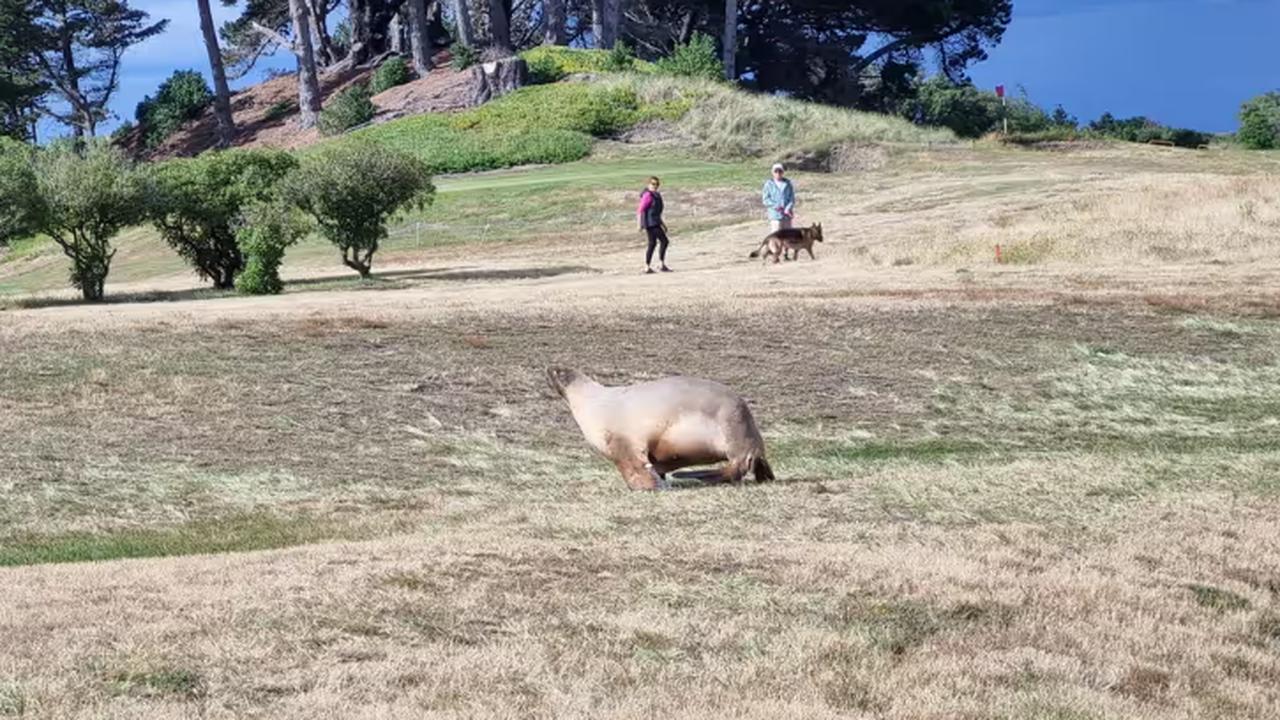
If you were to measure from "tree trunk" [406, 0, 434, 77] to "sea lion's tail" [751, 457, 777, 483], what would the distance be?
65005mm

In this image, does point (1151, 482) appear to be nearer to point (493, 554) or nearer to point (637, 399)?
point (637, 399)

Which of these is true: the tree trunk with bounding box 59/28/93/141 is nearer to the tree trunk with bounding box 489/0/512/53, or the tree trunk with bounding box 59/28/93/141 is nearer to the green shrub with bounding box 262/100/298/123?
the green shrub with bounding box 262/100/298/123

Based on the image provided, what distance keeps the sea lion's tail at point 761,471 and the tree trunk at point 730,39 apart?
62618mm

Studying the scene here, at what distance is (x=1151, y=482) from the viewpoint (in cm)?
1316

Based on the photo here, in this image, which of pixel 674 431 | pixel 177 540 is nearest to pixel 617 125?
pixel 674 431

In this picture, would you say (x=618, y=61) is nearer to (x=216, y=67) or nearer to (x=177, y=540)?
(x=216, y=67)

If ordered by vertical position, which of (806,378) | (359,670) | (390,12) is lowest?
(806,378)

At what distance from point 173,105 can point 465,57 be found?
64.2 feet

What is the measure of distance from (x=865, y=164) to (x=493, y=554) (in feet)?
161

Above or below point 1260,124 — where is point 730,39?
above

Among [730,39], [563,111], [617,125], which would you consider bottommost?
[617,125]

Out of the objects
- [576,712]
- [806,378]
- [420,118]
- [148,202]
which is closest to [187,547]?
[576,712]

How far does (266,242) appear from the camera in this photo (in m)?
32.3

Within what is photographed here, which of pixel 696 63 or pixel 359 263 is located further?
pixel 696 63
